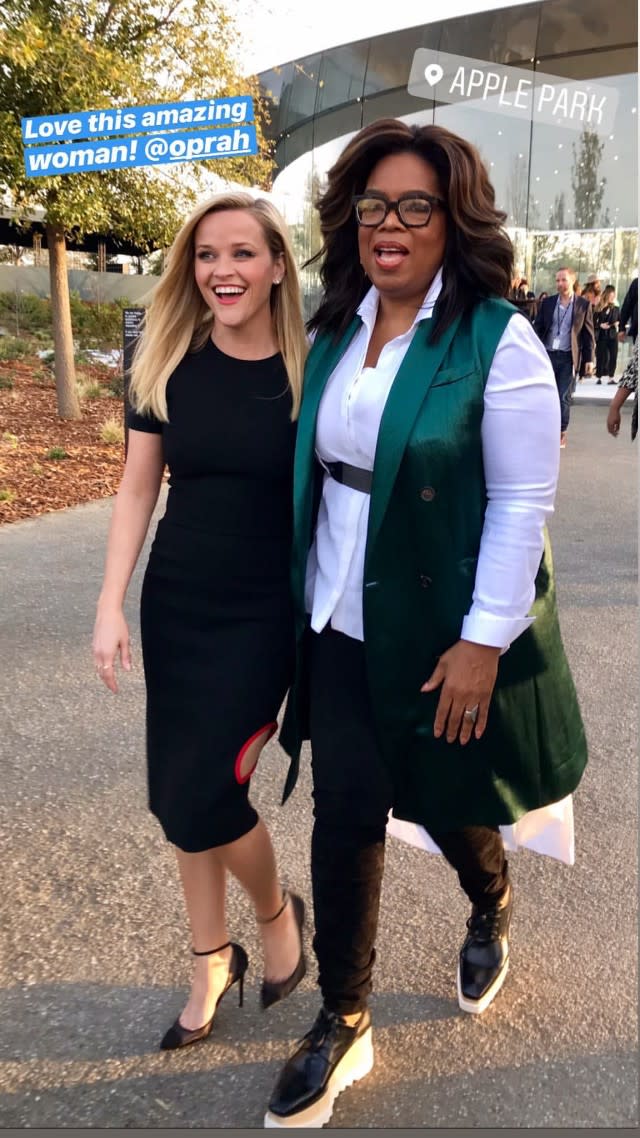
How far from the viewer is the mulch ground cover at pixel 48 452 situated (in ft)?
28.3

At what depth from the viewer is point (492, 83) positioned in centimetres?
1969

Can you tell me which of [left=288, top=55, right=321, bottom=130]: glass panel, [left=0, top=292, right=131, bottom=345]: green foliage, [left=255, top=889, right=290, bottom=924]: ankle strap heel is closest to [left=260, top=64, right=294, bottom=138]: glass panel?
[left=288, top=55, right=321, bottom=130]: glass panel

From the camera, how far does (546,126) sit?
19.5 m

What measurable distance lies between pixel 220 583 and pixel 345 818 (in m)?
0.55

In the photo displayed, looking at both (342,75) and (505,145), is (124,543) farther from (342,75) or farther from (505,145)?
(342,75)

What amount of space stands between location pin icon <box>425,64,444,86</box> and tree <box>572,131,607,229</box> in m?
3.30

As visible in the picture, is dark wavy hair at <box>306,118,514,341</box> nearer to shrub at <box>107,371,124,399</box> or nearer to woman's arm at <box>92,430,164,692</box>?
woman's arm at <box>92,430,164,692</box>

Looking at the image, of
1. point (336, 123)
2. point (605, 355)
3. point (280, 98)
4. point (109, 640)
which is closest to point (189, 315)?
point (109, 640)

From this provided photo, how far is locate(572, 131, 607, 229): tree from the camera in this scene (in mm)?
19188

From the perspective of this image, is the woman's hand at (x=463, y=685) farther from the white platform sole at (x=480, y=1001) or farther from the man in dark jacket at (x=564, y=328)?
the man in dark jacket at (x=564, y=328)

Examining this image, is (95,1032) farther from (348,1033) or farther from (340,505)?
(340,505)

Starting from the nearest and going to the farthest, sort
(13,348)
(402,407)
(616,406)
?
(402,407)
(616,406)
(13,348)

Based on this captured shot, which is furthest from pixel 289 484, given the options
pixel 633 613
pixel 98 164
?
pixel 98 164

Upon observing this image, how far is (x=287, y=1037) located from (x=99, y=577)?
14.1 feet
